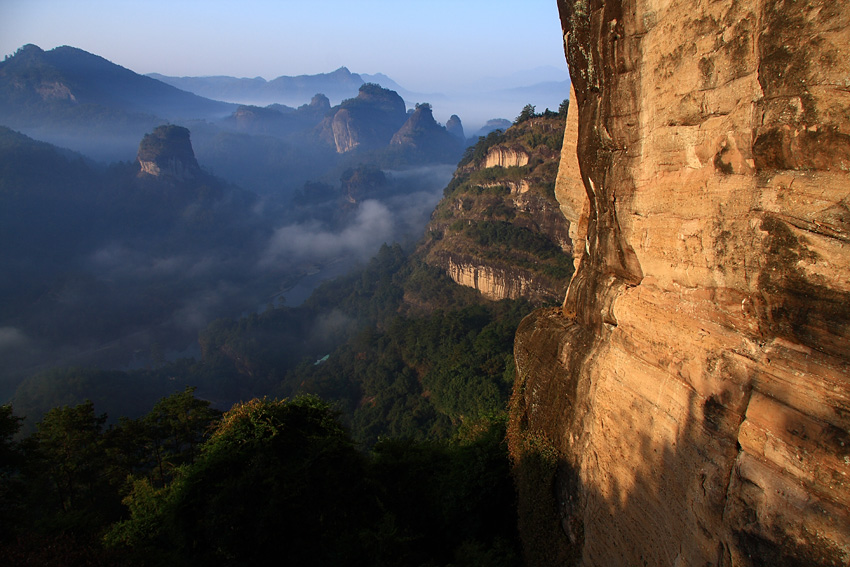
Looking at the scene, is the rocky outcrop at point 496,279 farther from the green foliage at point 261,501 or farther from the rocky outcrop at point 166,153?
the rocky outcrop at point 166,153

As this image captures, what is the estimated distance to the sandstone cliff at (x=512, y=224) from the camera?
57.8 meters

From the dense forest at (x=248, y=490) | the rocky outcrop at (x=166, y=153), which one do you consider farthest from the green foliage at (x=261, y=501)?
the rocky outcrop at (x=166, y=153)

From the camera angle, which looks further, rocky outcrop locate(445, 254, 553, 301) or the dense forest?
rocky outcrop locate(445, 254, 553, 301)

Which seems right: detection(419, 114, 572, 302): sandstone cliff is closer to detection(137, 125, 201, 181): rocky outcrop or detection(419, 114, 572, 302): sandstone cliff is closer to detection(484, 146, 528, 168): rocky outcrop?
detection(484, 146, 528, 168): rocky outcrop

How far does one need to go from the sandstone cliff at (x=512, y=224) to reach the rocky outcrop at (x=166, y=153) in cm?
9590

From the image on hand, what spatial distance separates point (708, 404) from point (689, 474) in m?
1.12

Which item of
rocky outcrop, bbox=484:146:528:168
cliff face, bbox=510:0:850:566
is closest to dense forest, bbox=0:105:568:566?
cliff face, bbox=510:0:850:566

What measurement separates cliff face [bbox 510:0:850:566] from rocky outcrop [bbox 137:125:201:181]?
15121 cm

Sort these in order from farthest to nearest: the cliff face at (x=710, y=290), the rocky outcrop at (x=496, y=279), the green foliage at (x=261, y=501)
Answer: the rocky outcrop at (x=496, y=279) → the green foliage at (x=261, y=501) → the cliff face at (x=710, y=290)

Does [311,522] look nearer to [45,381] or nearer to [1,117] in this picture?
[45,381]

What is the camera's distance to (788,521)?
5.37 metres

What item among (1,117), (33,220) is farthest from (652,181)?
(1,117)

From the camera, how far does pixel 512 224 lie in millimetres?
67375

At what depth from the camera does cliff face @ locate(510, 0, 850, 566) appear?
200 inches
